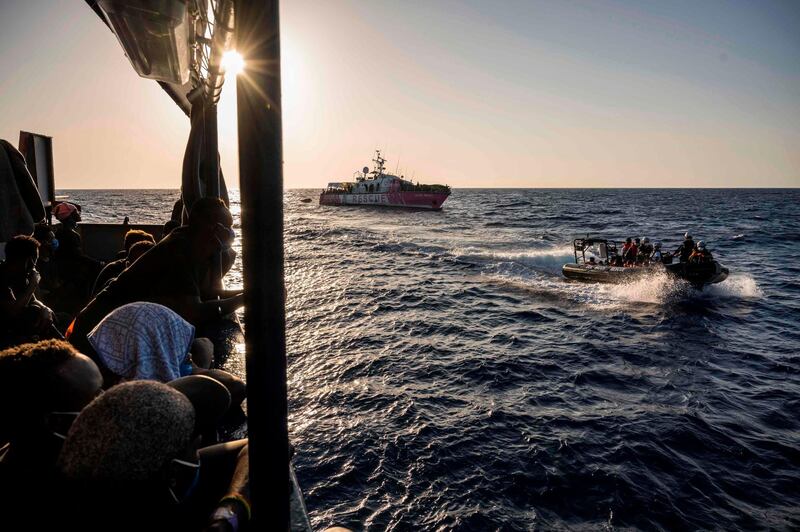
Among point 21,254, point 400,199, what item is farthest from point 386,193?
point 21,254

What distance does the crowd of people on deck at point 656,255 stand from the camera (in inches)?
701

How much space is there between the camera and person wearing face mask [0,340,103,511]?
5.37ft

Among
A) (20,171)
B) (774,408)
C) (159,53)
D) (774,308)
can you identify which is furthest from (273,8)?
(774,308)

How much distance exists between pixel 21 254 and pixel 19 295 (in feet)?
1.54

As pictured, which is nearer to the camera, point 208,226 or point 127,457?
point 127,457

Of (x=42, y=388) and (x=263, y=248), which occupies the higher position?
(x=263, y=248)

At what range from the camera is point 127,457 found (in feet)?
4.44

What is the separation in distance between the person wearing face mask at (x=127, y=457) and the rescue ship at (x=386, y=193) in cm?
6362

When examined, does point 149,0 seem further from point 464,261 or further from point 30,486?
point 464,261

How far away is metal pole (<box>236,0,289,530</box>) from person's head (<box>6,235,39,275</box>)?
472cm

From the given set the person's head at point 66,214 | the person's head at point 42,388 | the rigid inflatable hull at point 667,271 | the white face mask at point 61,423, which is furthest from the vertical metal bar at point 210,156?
the rigid inflatable hull at point 667,271

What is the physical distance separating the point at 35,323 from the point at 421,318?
1009 centimetres

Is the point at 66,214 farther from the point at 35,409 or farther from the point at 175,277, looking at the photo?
the point at 35,409

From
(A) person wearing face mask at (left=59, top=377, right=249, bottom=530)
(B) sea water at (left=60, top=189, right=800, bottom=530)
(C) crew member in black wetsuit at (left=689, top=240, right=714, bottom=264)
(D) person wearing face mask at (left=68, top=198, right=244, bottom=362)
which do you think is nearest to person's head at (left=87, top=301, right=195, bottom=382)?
(D) person wearing face mask at (left=68, top=198, right=244, bottom=362)
